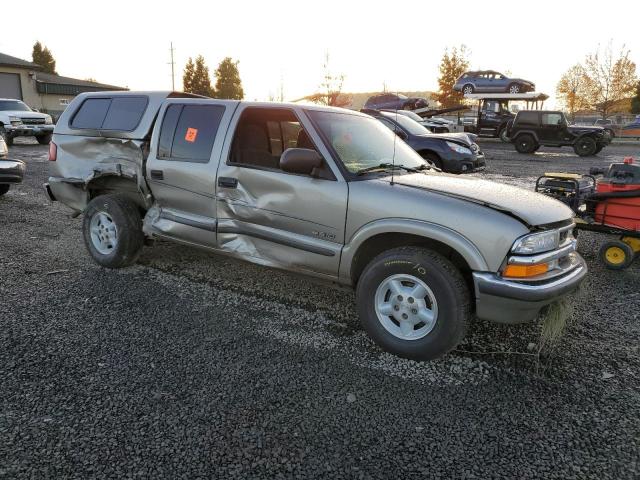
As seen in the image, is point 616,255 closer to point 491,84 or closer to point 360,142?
point 360,142

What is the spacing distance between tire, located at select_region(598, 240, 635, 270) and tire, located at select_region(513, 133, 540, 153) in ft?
54.3

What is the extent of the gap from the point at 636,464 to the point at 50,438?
2.92m

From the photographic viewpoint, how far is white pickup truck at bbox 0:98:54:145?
17781mm

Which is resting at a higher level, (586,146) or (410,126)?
(410,126)

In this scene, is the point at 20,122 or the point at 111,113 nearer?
the point at 111,113

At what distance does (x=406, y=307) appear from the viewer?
10.6 feet

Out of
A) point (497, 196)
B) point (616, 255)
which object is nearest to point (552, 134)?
point (616, 255)

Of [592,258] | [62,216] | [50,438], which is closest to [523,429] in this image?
[50,438]

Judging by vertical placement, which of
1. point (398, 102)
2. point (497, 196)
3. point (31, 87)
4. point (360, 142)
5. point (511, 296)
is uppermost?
point (31, 87)

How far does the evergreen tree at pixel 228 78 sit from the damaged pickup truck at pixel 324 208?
171 ft

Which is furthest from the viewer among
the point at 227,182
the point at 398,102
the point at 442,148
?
the point at 398,102

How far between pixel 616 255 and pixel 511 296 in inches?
127

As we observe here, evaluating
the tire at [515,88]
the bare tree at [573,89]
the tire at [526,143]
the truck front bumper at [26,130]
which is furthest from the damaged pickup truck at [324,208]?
the bare tree at [573,89]

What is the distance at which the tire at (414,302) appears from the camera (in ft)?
9.97
